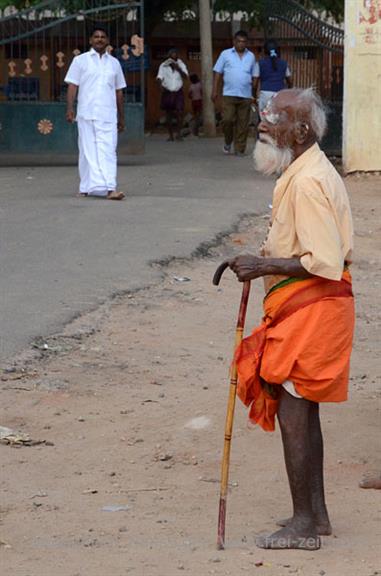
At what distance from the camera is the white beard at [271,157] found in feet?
14.9

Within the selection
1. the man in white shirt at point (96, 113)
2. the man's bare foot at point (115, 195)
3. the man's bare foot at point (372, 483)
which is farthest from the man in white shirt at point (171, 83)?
the man's bare foot at point (372, 483)

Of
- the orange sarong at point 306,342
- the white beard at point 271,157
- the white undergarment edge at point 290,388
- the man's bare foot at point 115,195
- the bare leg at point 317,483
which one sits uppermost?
the white beard at point 271,157

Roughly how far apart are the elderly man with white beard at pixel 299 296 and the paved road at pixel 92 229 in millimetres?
2975

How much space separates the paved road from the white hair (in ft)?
10.4

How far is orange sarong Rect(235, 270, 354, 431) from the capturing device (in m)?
4.43

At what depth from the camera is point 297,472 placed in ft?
14.9

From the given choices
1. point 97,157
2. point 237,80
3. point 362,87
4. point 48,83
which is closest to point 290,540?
point 97,157

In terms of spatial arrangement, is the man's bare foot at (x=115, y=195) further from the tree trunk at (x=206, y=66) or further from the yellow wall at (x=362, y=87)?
the tree trunk at (x=206, y=66)

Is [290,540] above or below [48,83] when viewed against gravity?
below

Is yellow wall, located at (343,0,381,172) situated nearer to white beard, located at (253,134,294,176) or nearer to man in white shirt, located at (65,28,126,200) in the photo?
man in white shirt, located at (65,28,126,200)

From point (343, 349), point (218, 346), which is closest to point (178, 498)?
point (343, 349)

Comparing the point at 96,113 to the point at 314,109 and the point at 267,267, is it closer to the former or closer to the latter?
the point at 314,109

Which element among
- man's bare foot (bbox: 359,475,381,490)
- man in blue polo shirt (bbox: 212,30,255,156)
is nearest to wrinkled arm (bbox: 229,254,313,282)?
man's bare foot (bbox: 359,475,381,490)

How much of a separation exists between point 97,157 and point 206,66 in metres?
11.7
